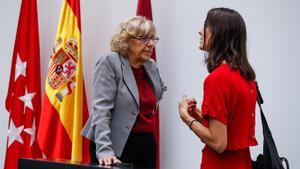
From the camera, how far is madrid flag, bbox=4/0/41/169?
3285 mm

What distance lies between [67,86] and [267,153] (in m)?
1.82

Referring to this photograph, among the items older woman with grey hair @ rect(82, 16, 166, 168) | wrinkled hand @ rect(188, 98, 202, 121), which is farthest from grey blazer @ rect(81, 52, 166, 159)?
wrinkled hand @ rect(188, 98, 202, 121)

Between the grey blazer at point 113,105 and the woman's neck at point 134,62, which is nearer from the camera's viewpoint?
the grey blazer at point 113,105

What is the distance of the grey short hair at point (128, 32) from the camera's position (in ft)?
7.16

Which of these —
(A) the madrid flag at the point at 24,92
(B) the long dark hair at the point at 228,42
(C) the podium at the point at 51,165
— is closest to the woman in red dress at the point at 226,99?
(B) the long dark hair at the point at 228,42

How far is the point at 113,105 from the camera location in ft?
6.86

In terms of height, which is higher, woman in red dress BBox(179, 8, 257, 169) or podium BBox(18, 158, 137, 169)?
woman in red dress BBox(179, 8, 257, 169)

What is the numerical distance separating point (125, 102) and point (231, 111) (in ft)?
2.13

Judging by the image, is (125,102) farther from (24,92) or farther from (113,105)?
(24,92)

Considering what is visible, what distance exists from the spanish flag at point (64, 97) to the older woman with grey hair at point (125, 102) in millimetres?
988

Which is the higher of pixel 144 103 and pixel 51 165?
pixel 144 103

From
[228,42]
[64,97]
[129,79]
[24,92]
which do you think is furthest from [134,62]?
[24,92]

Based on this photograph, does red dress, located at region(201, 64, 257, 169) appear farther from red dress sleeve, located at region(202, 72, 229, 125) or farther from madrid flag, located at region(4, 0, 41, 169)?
madrid flag, located at region(4, 0, 41, 169)

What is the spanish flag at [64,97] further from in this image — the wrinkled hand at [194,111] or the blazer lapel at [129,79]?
the wrinkled hand at [194,111]
